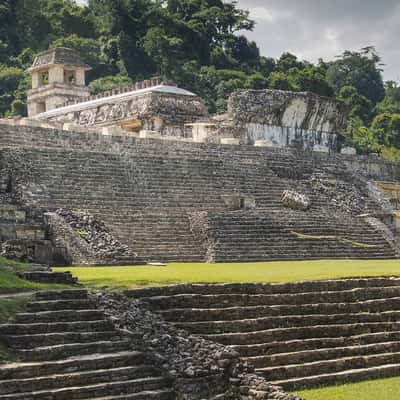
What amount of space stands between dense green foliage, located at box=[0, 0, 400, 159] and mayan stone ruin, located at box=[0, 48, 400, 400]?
35.0 ft

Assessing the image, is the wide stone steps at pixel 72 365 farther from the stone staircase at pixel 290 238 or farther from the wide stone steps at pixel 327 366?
the stone staircase at pixel 290 238

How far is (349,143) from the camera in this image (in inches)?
1866

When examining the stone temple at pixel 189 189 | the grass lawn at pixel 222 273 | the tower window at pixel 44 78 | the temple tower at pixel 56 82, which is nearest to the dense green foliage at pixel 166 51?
the tower window at pixel 44 78

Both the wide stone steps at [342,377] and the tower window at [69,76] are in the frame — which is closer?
the wide stone steps at [342,377]

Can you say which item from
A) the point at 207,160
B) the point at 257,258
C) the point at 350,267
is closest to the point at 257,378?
the point at 350,267

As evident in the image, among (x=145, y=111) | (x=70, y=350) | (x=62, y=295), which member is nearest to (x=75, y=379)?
(x=70, y=350)

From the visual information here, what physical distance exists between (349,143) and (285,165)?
20747 mm

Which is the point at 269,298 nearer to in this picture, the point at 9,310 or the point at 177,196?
the point at 9,310

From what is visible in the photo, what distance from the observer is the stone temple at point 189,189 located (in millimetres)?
18859

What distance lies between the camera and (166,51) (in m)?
50.6

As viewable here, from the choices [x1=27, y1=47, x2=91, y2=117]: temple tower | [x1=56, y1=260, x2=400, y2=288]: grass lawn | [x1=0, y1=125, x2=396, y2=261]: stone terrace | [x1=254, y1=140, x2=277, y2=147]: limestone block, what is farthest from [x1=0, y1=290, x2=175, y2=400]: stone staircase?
[x1=27, y1=47, x2=91, y2=117]: temple tower

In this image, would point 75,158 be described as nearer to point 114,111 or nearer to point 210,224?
point 210,224

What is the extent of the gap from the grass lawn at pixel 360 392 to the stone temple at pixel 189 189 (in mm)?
6580

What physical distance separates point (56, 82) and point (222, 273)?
80.6 feet
